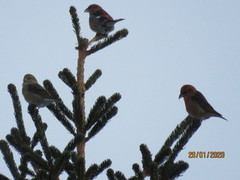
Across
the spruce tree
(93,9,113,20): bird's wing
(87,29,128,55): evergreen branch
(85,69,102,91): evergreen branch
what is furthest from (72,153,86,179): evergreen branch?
(93,9,113,20): bird's wing

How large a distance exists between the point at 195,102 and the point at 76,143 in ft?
11.5

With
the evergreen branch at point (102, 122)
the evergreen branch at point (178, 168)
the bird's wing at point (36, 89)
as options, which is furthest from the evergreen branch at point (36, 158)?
the bird's wing at point (36, 89)

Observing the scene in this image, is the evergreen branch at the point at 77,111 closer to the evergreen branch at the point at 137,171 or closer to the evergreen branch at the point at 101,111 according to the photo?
the evergreen branch at the point at 101,111

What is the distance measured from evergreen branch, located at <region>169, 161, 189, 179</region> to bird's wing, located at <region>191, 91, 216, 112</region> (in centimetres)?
319

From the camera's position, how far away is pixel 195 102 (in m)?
6.26

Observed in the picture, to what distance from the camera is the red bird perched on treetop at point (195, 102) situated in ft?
19.7

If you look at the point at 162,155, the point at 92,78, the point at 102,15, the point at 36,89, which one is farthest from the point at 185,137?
the point at 102,15

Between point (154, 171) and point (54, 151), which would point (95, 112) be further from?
point (154, 171)

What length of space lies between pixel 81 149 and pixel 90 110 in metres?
0.43

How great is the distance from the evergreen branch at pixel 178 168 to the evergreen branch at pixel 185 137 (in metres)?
0.34

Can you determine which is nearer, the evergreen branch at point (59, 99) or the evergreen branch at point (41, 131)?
the evergreen branch at point (41, 131)

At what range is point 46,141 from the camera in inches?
137

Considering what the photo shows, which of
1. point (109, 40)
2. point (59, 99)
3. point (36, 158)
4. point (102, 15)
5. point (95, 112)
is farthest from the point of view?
point (102, 15)

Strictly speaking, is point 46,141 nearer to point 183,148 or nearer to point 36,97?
point 183,148
